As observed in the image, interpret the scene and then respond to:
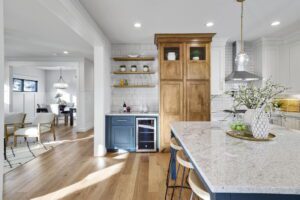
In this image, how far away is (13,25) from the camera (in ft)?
11.8

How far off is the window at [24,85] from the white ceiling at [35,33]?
245 centimetres

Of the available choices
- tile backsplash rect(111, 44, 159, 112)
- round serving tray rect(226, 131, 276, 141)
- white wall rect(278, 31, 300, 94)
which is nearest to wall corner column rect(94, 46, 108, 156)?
tile backsplash rect(111, 44, 159, 112)

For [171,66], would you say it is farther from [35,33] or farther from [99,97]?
[35,33]

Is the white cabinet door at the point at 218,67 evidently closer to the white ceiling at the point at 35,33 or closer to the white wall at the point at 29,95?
the white ceiling at the point at 35,33

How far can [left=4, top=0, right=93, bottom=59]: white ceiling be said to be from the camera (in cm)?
292

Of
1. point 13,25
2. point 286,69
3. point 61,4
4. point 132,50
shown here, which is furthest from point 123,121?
point 286,69

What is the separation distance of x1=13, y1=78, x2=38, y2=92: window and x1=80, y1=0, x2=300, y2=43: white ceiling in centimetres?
663

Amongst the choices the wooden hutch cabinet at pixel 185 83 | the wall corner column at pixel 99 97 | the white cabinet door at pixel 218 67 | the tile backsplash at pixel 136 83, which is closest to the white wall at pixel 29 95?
the tile backsplash at pixel 136 83

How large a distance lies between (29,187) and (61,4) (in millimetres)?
2461

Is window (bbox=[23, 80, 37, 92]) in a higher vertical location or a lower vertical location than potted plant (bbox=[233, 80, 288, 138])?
higher

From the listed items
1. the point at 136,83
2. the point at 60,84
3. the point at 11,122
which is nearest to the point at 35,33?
the point at 11,122

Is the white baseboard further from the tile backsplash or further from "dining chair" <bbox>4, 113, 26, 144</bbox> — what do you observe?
the tile backsplash

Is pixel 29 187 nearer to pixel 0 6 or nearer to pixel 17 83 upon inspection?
pixel 0 6

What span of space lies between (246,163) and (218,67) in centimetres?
353
